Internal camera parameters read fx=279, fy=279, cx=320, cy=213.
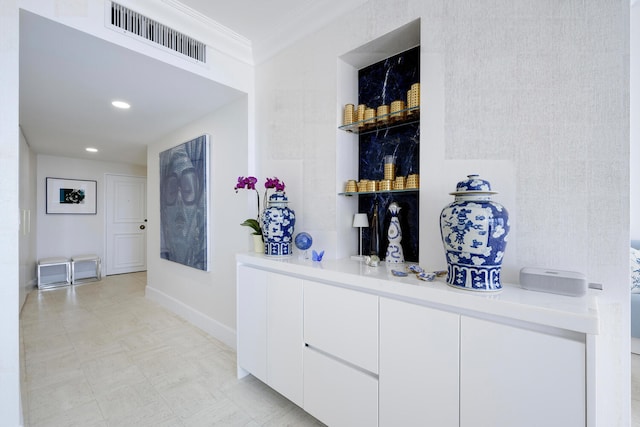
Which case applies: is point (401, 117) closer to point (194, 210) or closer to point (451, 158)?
point (451, 158)

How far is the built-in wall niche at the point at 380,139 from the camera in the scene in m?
1.74

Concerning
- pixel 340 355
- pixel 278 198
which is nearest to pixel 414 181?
pixel 278 198

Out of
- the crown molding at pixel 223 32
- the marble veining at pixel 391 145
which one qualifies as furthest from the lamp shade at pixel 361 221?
the crown molding at pixel 223 32

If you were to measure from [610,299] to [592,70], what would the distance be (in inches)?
35.3

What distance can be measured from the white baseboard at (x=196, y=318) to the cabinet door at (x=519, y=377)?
212cm

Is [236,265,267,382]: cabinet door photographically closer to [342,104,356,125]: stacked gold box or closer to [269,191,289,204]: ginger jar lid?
[269,191,289,204]: ginger jar lid

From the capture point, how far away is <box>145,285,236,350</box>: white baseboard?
264cm

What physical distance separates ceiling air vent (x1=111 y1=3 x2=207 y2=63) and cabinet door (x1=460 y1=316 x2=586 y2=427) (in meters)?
2.43

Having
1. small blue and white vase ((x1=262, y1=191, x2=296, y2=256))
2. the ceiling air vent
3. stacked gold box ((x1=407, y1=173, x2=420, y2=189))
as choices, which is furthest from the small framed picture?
stacked gold box ((x1=407, y1=173, x2=420, y2=189))

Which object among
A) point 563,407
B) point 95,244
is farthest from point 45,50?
point 95,244

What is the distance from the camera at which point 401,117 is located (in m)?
1.72

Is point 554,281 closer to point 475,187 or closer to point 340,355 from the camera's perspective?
point 475,187

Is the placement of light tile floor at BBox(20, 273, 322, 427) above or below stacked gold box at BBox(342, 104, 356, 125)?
below

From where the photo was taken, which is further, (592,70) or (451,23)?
(451,23)
